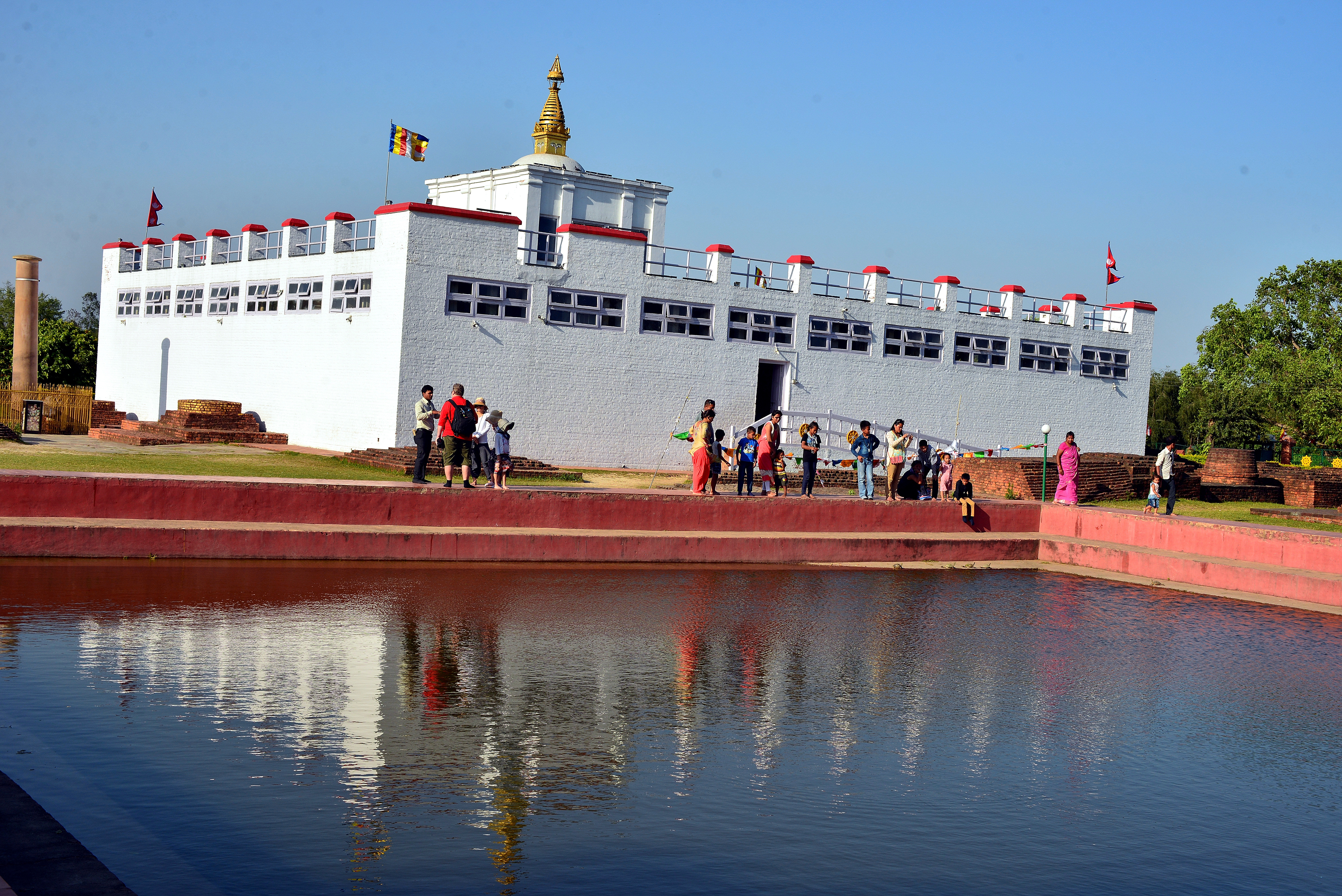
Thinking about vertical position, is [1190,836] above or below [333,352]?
below

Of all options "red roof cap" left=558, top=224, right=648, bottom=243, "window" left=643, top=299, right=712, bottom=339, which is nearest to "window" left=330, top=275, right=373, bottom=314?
"red roof cap" left=558, top=224, right=648, bottom=243

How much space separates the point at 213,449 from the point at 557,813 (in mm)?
24064

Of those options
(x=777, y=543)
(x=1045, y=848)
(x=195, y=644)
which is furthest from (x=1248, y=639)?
(x=195, y=644)

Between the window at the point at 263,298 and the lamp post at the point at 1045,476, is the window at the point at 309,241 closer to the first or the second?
the window at the point at 263,298

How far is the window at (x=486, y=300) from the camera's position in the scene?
94.6ft

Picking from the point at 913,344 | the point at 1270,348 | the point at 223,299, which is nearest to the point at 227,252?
the point at 223,299

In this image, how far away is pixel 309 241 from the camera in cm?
3259

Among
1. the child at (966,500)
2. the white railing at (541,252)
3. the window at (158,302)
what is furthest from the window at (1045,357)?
the window at (158,302)

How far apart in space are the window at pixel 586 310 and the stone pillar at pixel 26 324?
17.7 m

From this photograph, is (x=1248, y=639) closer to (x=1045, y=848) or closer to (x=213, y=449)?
(x=1045, y=848)

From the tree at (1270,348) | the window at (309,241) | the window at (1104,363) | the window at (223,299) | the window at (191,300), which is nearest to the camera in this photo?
the window at (309,241)

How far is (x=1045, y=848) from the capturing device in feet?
22.1

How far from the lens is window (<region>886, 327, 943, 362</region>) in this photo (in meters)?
35.9

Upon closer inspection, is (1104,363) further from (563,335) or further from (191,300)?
(191,300)
